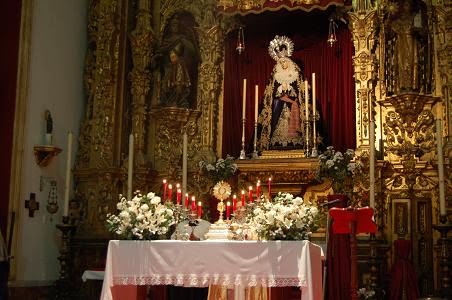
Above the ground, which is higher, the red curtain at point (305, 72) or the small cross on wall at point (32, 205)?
the red curtain at point (305, 72)

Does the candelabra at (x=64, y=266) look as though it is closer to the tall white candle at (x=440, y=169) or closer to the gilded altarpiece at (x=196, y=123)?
the gilded altarpiece at (x=196, y=123)

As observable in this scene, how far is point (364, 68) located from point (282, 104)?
136cm

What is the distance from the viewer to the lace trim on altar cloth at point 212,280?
6.67 m

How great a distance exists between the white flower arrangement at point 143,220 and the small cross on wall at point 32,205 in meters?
2.95

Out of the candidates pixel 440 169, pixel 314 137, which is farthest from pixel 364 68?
pixel 440 169

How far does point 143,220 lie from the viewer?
7234 millimetres

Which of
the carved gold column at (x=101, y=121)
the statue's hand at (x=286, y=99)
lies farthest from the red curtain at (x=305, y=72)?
the carved gold column at (x=101, y=121)

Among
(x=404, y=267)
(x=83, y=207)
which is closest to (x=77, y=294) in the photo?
(x=83, y=207)

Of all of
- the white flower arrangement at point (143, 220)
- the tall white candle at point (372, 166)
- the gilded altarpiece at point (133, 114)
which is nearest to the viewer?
the white flower arrangement at point (143, 220)

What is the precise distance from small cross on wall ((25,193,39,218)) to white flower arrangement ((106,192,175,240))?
2954 millimetres

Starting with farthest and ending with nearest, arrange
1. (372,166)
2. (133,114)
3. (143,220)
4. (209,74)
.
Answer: (133,114) → (209,74) → (372,166) → (143,220)

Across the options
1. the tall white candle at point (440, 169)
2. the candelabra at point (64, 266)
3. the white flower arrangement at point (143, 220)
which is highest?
the tall white candle at point (440, 169)

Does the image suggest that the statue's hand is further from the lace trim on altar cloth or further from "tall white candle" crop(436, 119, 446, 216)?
the lace trim on altar cloth

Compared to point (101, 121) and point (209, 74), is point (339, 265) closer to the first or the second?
point (209, 74)
